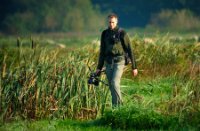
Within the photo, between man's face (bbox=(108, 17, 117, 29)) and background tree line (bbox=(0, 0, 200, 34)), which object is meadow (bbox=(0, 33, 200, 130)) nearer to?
man's face (bbox=(108, 17, 117, 29))

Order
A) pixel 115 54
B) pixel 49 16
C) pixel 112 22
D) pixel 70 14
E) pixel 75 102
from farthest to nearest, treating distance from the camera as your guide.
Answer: pixel 49 16 < pixel 70 14 < pixel 75 102 < pixel 115 54 < pixel 112 22

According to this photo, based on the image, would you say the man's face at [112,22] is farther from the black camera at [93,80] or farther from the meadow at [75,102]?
the meadow at [75,102]

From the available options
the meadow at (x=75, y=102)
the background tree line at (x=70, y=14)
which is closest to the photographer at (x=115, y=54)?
the meadow at (x=75, y=102)

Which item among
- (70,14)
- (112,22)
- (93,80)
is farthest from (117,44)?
(70,14)

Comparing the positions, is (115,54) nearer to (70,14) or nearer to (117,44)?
(117,44)

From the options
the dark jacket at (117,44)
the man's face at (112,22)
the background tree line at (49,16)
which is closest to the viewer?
the man's face at (112,22)

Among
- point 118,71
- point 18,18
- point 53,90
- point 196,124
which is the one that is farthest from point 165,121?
point 18,18

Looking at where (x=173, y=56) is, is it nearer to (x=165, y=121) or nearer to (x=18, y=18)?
(x=165, y=121)

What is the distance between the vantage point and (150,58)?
64.8ft

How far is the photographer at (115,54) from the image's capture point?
13.3 meters

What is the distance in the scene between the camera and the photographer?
43.7 feet

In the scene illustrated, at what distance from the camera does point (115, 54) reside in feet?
44.1

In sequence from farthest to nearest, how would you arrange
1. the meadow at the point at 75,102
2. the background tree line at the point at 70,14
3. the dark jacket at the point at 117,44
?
the background tree line at the point at 70,14
the dark jacket at the point at 117,44
the meadow at the point at 75,102

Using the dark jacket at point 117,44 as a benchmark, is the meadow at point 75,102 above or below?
below
